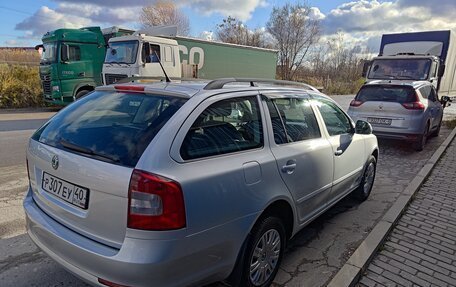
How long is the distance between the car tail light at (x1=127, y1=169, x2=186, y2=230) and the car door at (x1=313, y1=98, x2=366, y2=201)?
220 cm

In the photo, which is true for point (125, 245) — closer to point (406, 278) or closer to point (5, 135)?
point (406, 278)

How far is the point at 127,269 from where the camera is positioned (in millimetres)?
1829

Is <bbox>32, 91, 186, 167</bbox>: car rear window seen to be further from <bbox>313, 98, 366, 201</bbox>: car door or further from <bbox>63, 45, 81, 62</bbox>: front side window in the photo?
<bbox>63, 45, 81, 62</bbox>: front side window

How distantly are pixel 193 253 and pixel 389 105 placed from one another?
A: 23.8 feet

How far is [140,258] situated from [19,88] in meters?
15.9

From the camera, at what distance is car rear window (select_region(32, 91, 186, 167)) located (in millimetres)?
2025

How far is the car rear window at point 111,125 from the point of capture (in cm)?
203

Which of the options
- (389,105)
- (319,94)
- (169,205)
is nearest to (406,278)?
(319,94)

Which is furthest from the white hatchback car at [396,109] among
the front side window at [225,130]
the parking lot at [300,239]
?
the front side window at [225,130]

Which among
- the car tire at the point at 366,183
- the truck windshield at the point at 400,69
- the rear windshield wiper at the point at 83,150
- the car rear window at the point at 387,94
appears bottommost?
the car tire at the point at 366,183

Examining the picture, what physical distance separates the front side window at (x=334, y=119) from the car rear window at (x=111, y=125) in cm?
197

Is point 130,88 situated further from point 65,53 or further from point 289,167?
point 65,53

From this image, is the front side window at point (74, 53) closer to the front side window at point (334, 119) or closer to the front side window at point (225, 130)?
the front side window at point (334, 119)

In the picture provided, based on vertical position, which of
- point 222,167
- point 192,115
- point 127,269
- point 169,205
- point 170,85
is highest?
point 170,85
